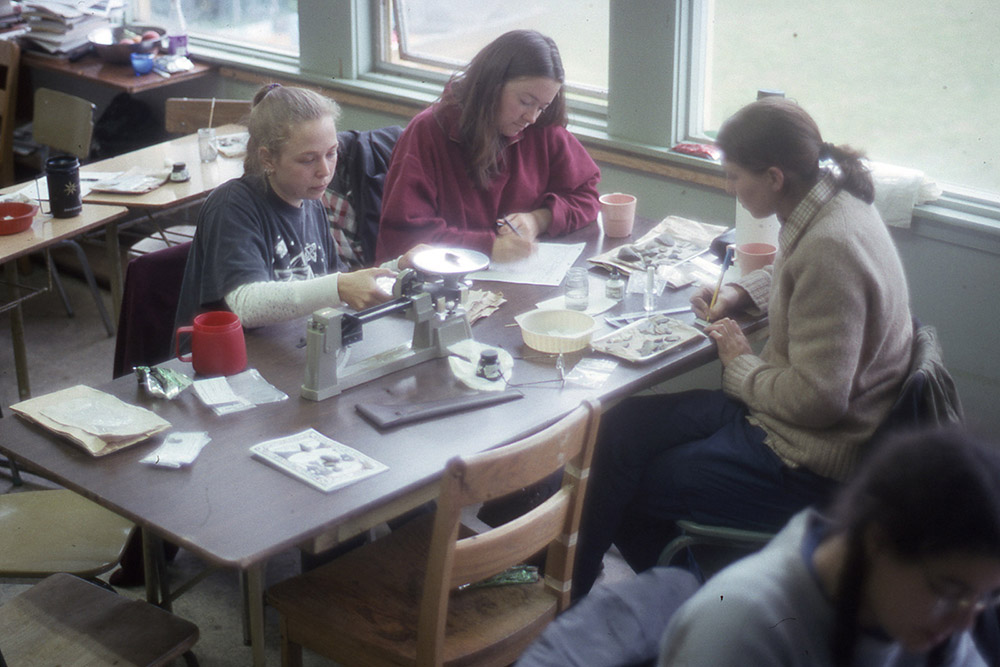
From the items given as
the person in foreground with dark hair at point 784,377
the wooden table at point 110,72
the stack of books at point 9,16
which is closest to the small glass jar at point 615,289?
the person in foreground with dark hair at point 784,377

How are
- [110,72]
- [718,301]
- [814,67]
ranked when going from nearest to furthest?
[718,301]
[814,67]
[110,72]

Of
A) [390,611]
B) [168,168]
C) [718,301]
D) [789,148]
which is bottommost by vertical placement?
[390,611]

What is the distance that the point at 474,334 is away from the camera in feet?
7.69

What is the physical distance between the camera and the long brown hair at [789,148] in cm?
212

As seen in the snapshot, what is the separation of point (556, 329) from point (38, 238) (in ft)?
5.93

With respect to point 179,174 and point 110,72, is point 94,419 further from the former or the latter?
point 110,72

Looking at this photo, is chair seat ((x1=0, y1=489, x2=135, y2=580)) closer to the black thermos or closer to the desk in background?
the black thermos

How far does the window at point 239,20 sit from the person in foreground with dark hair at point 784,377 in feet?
10.4

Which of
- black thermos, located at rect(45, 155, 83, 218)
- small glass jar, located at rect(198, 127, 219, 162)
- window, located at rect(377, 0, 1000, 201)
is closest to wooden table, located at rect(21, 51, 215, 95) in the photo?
small glass jar, located at rect(198, 127, 219, 162)

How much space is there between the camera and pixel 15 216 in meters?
3.28

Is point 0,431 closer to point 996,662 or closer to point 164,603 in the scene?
point 164,603

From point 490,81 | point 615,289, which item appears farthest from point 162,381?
point 490,81

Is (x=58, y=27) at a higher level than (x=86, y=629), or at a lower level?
higher

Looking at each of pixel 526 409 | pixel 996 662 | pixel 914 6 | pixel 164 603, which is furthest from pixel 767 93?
pixel 164 603
